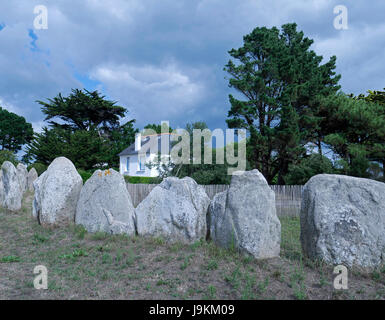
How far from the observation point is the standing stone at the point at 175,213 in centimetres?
649

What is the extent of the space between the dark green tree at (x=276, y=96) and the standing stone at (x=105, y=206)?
1154 centimetres

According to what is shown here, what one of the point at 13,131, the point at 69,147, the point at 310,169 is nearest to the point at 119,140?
the point at 69,147

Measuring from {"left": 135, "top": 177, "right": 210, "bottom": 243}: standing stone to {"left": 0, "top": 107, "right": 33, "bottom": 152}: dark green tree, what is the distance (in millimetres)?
42325

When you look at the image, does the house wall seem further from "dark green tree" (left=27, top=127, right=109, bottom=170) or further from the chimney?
"dark green tree" (left=27, top=127, right=109, bottom=170)

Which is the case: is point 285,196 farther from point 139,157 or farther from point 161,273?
point 139,157

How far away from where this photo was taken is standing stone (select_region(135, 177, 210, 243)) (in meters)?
6.49

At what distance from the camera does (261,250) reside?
17.5 ft

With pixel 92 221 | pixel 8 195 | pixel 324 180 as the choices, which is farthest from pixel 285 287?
pixel 8 195

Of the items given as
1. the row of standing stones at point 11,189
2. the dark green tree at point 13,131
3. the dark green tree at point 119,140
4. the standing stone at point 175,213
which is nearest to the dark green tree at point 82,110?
the dark green tree at point 119,140

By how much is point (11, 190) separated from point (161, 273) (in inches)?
387

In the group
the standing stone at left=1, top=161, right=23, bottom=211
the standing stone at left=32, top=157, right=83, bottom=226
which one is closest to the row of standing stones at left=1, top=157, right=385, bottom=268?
the standing stone at left=32, top=157, right=83, bottom=226

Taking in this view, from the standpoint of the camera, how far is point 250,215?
5473 mm

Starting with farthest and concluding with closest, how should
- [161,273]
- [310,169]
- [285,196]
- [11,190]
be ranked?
[310,169] → [285,196] → [11,190] → [161,273]
